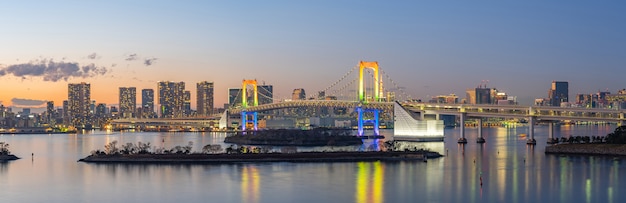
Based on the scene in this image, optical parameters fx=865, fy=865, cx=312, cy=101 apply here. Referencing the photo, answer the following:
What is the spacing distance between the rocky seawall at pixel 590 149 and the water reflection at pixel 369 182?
A: 26.9ft

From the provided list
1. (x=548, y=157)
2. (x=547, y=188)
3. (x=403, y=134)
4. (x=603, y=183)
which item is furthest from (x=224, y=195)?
(x=403, y=134)

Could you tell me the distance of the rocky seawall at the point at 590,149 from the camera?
100 feet

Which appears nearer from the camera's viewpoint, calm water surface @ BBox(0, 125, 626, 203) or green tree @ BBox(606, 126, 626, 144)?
calm water surface @ BBox(0, 125, 626, 203)

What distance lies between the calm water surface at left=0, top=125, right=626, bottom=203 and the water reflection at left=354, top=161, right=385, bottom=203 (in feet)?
0.07

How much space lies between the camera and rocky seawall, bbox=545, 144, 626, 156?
30547mm

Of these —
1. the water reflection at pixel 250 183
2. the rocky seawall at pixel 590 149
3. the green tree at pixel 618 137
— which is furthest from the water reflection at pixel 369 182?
the green tree at pixel 618 137

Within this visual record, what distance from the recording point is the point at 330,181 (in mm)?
22734

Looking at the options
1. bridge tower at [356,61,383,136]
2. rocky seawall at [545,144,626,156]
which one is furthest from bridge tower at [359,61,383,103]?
rocky seawall at [545,144,626,156]

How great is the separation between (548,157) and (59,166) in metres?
17.0

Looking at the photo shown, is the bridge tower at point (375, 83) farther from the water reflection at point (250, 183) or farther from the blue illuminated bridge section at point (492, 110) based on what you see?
the water reflection at point (250, 183)

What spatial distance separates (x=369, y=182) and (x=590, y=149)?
12798 mm

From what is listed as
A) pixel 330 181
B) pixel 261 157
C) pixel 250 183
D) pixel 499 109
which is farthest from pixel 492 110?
pixel 250 183

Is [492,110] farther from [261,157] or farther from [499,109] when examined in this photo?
[261,157]

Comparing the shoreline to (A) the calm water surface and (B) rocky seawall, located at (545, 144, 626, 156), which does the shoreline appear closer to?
(A) the calm water surface
